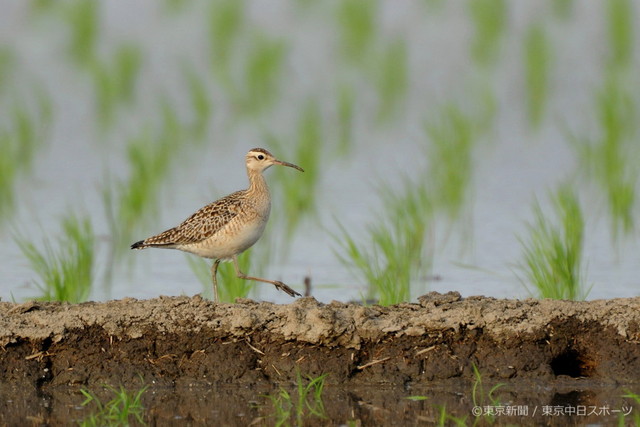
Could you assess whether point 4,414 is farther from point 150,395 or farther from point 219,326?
point 219,326

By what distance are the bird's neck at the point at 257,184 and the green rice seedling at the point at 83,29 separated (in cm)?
747

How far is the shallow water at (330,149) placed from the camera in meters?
9.97

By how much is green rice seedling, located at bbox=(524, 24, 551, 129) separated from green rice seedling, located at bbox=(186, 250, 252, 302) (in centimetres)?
637

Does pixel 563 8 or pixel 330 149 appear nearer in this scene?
pixel 330 149

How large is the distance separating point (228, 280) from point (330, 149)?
457cm

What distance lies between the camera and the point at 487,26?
54.9ft

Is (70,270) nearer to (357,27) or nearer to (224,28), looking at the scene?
(224,28)

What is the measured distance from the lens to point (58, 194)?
12.0 m

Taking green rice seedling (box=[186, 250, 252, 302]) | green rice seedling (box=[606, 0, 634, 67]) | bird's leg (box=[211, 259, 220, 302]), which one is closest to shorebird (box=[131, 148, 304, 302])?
bird's leg (box=[211, 259, 220, 302])

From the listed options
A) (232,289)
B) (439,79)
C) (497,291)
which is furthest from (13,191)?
(439,79)

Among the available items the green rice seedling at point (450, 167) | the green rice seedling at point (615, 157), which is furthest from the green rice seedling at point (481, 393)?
the green rice seedling at point (450, 167)

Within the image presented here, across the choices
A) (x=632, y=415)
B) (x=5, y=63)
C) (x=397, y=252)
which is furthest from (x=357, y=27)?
(x=632, y=415)

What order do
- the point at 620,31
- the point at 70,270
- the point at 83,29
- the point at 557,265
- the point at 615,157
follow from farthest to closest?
the point at 83,29 → the point at 620,31 → the point at 615,157 → the point at 70,270 → the point at 557,265

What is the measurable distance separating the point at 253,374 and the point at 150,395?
0.54 meters
